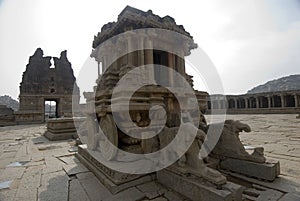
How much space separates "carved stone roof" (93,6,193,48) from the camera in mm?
5547

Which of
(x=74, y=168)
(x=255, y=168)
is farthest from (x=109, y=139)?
(x=255, y=168)

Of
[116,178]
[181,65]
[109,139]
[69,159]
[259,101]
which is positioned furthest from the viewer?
[259,101]

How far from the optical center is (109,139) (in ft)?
10.5

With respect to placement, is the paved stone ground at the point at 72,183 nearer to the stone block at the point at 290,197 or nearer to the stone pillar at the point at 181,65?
the stone block at the point at 290,197

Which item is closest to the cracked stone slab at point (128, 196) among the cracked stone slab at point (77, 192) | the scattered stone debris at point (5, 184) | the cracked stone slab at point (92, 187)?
the cracked stone slab at point (92, 187)

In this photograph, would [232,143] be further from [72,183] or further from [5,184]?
[5,184]

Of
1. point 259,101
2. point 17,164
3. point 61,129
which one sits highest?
point 259,101

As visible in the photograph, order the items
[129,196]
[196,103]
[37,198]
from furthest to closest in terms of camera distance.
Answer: [196,103] < [37,198] < [129,196]

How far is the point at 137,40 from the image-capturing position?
561 centimetres

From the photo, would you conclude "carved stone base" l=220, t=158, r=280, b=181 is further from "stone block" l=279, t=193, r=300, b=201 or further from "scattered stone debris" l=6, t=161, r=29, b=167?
"scattered stone debris" l=6, t=161, r=29, b=167

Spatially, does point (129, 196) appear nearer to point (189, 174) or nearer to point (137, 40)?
point (189, 174)

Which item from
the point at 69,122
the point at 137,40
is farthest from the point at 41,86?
the point at 137,40

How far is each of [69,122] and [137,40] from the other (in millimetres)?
5679

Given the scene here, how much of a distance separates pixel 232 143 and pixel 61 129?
7722mm
